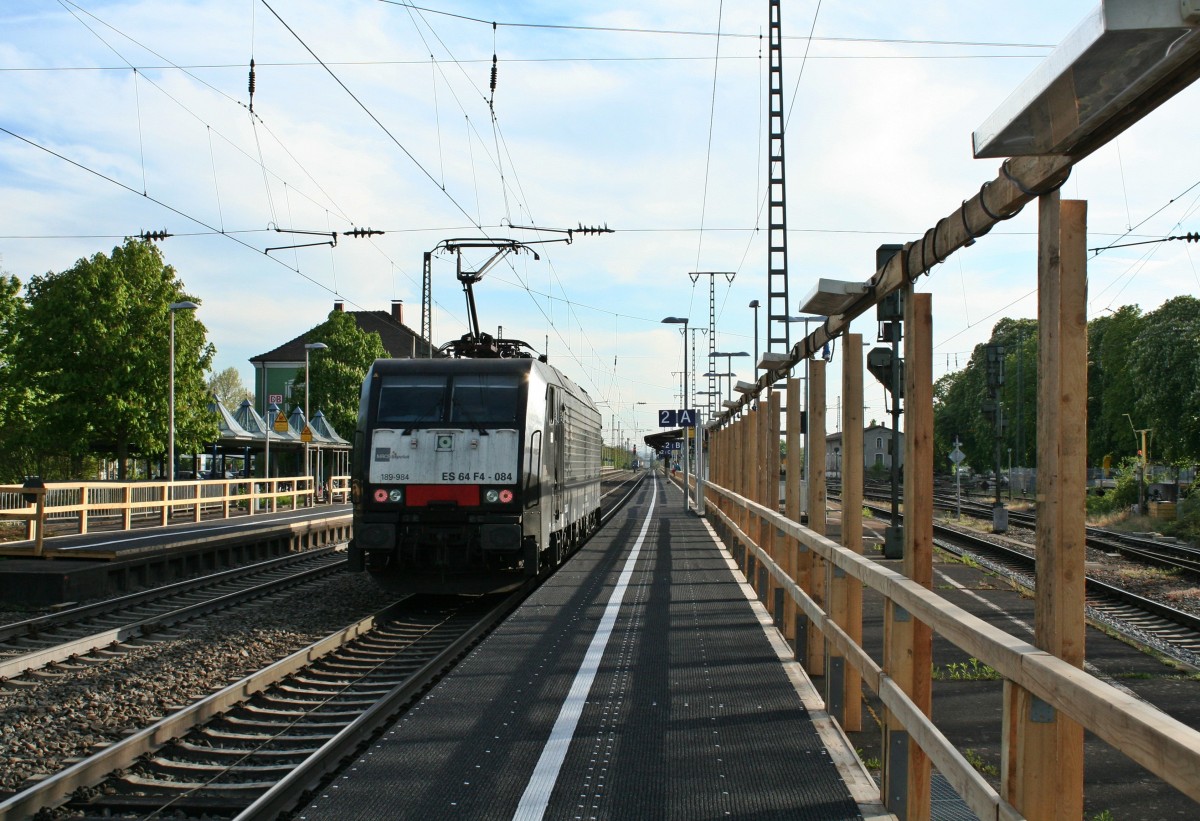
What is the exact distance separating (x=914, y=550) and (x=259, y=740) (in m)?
4.38

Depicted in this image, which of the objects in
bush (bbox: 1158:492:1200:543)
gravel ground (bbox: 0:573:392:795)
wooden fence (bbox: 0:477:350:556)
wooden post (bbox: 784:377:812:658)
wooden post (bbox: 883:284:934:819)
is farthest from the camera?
bush (bbox: 1158:492:1200:543)

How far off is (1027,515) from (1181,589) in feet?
67.3

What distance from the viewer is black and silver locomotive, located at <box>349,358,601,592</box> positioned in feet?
41.2

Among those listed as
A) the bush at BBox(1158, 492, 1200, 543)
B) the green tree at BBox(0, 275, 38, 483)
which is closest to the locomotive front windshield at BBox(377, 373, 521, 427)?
the bush at BBox(1158, 492, 1200, 543)

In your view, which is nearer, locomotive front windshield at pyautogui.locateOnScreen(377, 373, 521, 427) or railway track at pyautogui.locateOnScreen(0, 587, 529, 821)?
railway track at pyautogui.locateOnScreen(0, 587, 529, 821)

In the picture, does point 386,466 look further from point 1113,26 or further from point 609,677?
point 1113,26

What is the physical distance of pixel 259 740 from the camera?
692 cm

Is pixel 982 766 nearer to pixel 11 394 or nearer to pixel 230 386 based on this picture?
pixel 11 394

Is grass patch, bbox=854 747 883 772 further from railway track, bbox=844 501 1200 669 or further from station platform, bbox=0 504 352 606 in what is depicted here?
station platform, bbox=0 504 352 606

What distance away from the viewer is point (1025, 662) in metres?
3.07

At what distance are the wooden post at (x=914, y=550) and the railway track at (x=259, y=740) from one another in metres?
2.92

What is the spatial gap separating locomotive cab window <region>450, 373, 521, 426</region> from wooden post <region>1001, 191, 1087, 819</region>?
9.96 meters

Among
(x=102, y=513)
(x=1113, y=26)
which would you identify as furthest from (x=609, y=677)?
(x=102, y=513)

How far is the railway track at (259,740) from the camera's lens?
5520mm
